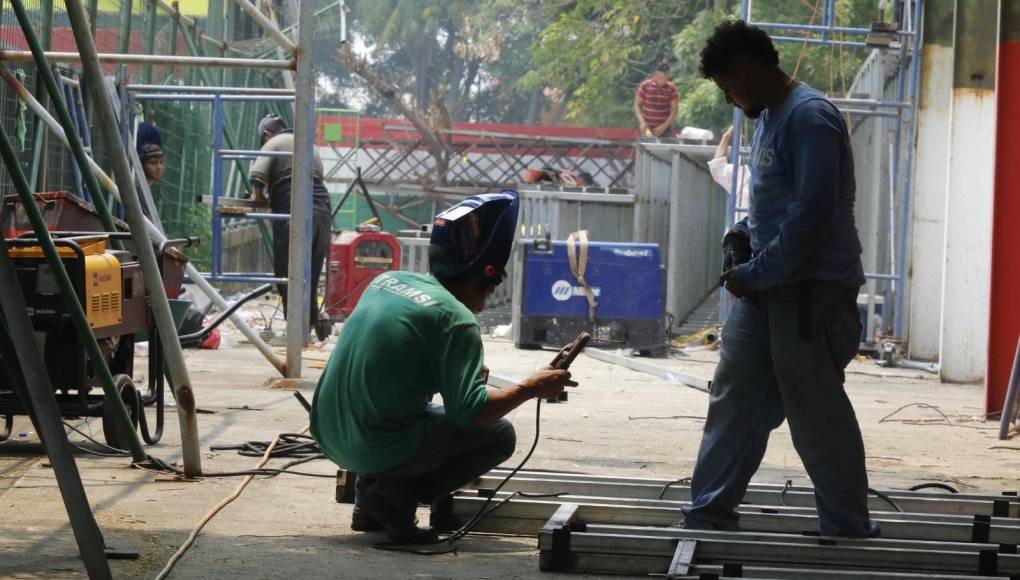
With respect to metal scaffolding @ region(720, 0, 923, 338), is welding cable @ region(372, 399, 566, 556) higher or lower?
lower

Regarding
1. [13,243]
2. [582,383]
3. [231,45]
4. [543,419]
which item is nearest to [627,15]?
[231,45]

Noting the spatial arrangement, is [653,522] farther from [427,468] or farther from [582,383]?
[582,383]

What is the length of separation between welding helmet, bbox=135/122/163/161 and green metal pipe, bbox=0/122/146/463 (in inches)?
267

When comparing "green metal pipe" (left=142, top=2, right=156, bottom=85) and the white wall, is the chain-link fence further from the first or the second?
the white wall

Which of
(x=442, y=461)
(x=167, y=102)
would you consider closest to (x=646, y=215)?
(x=167, y=102)

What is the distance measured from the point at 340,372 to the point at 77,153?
1996mm

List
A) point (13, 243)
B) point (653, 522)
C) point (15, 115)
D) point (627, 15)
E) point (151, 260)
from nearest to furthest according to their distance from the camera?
1. point (653, 522)
2. point (151, 260)
3. point (13, 243)
4. point (15, 115)
5. point (627, 15)

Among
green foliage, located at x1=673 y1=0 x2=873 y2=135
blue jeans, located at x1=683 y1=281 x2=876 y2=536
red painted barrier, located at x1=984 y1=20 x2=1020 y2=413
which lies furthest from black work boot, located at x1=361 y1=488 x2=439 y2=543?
green foliage, located at x1=673 y1=0 x2=873 y2=135

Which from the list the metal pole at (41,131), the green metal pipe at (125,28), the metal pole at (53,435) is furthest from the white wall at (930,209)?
the metal pole at (53,435)

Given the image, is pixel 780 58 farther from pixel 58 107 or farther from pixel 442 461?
pixel 442 461

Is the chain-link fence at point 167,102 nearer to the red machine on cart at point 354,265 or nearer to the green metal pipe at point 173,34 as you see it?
the green metal pipe at point 173,34

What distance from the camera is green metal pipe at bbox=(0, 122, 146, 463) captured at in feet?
15.9

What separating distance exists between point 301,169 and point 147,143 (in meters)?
3.88

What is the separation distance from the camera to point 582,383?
12.0 m
